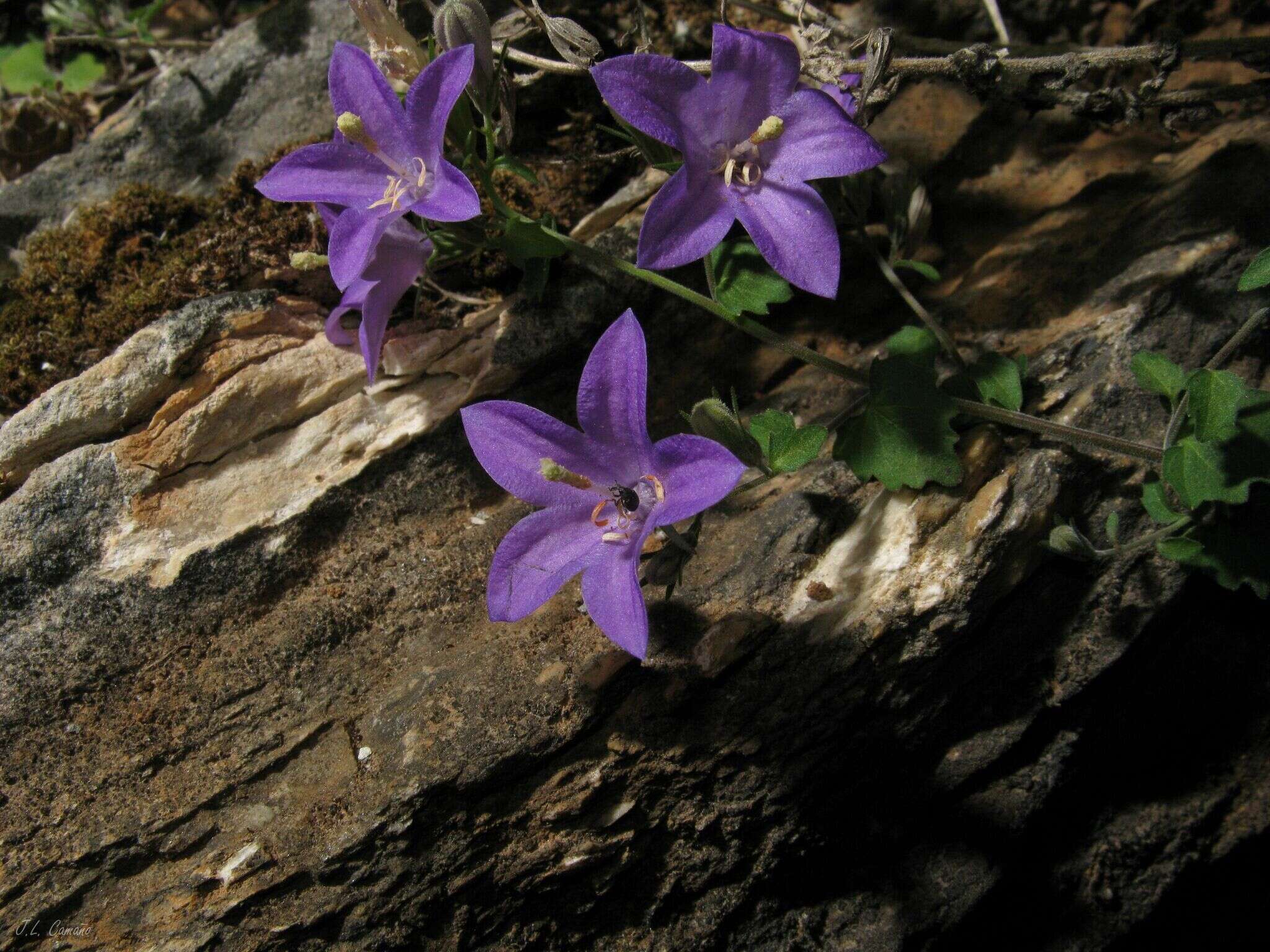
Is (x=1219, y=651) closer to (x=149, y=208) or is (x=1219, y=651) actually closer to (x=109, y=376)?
(x=109, y=376)

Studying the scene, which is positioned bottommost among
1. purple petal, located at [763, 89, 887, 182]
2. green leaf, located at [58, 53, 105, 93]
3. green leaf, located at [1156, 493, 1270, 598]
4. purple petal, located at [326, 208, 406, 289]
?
green leaf, located at [1156, 493, 1270, 598]

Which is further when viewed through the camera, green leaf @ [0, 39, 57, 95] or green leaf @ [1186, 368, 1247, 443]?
green leaf @ [0, 39, 57, 95]

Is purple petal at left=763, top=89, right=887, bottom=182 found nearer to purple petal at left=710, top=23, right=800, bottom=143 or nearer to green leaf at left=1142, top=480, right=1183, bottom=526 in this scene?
purple petal at left=710, top=23, right=800, bottom=143

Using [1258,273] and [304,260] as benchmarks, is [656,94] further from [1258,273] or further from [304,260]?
[1258,273]

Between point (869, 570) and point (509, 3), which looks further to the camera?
point (509, 3)

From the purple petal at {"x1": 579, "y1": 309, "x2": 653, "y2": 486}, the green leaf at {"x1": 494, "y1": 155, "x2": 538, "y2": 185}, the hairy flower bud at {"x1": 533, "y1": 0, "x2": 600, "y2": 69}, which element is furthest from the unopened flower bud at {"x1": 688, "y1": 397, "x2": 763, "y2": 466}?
the hairy flower bud at {"x1": 533, "y1": 0, "x2": 600, "y2": 69}

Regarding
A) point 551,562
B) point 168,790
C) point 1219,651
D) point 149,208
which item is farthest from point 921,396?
point 149,208
